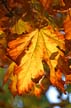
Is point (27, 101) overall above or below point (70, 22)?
below

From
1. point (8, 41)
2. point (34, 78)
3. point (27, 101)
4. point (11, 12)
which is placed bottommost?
point (27, 101)

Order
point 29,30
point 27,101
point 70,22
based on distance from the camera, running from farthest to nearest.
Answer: point 27,101 → point 29,30 → point 70,22

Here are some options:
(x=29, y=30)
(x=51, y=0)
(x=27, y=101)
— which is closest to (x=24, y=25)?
(x=29, y=30)

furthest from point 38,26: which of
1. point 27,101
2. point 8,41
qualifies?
point 27,101

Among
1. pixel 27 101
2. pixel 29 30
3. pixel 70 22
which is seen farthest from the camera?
pixel 27 101

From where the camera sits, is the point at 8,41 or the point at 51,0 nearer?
the point at 51,0

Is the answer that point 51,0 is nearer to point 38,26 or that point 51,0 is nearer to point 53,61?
point 38,26

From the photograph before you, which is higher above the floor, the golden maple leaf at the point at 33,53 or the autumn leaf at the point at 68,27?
the autumn leaf at the point at 68,27

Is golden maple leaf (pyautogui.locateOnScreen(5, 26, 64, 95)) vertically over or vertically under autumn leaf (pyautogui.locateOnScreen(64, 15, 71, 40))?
under
